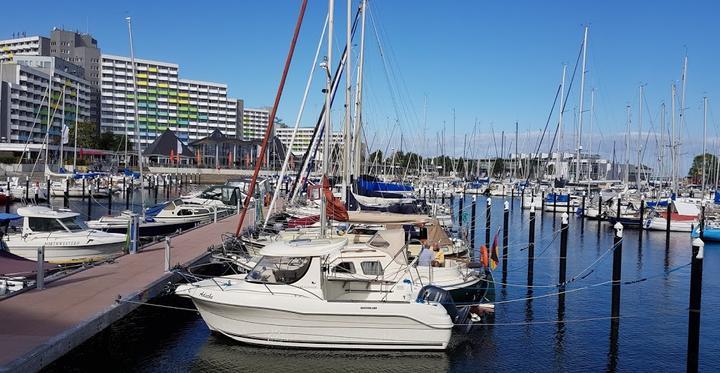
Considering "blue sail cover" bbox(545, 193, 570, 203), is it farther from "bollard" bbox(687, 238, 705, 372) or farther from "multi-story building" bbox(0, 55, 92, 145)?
"multi-story building" bbox(0, 55, 92, 145)

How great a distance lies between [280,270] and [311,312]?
5.64 feet

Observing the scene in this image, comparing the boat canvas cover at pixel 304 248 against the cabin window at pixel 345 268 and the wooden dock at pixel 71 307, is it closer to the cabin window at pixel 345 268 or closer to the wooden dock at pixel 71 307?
the cabin window at pixel 345 268

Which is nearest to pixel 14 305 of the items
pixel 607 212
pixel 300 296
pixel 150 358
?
pixel 150 358

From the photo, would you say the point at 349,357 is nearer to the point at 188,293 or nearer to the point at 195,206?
the point at 188,293

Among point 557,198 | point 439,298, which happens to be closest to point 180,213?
point 439,298

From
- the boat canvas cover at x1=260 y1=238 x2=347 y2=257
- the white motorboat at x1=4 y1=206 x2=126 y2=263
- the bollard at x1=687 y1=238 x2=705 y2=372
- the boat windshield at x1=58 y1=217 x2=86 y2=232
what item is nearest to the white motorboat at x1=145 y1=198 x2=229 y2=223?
the boat windshield at x1=58 y1=217 x2=86 y2=232

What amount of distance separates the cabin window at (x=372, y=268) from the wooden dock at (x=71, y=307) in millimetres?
5980

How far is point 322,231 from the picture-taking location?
21688 millimetres

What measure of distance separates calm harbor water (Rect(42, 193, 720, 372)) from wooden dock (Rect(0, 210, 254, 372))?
110cm

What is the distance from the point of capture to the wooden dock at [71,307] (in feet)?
40.9

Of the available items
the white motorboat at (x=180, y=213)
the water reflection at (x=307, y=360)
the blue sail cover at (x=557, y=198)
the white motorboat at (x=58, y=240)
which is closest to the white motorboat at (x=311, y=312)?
the water reflection at (x=307, y=360)

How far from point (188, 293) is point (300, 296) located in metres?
3.11

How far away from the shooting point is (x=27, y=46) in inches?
7579

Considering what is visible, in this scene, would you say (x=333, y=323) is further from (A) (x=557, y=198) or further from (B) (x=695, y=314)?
(A) (x=557, y=198)
